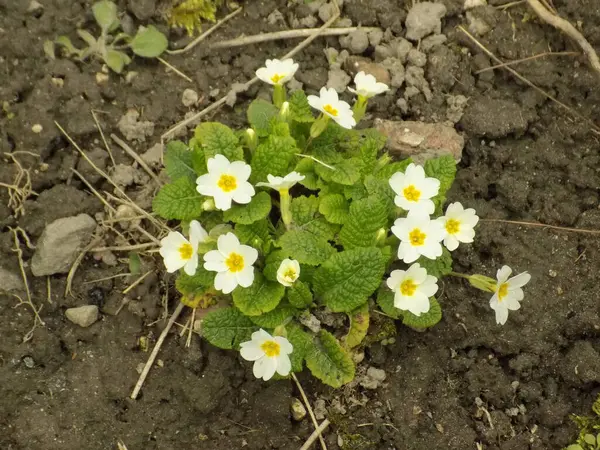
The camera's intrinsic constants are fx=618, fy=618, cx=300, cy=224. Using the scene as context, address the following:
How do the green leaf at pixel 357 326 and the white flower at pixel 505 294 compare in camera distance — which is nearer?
the white flower at pixel 505 294

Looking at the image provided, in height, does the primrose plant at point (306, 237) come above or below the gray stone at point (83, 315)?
above

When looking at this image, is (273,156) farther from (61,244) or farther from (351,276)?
(61,244)

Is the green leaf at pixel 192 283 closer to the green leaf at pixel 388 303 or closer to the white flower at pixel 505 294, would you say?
the green leaf at pixel 388 303

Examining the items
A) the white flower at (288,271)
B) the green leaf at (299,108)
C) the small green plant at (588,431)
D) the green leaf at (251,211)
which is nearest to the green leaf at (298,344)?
the white flower at (288,271)

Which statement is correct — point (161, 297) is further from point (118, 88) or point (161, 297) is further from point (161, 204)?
point (118, 88)

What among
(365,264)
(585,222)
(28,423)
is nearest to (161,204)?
(365,264)
